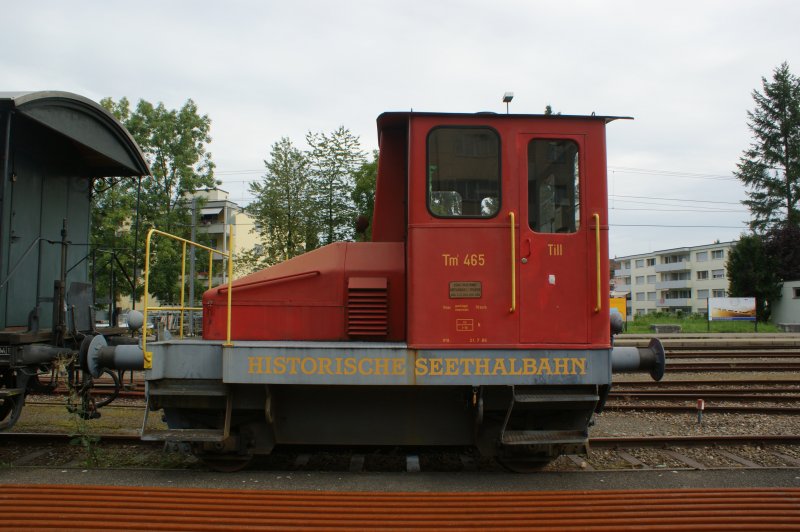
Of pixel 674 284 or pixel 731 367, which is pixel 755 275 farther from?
pixel 674 284

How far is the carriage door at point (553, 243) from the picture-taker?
5047 millimetres

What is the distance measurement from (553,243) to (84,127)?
6105mm

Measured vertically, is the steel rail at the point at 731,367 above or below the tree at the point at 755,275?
below

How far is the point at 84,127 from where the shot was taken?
24.2 ft

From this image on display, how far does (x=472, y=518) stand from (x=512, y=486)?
1.17m

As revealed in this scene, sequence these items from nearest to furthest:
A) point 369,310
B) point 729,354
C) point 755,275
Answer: point 369,310 < point 729,354 < point 755,275

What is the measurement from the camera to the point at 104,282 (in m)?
20.4

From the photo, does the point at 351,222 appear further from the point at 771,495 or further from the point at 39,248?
the point at 771,495

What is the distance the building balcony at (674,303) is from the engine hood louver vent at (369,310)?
75849mm

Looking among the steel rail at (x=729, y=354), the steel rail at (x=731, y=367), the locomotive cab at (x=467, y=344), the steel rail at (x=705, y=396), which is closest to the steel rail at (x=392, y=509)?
the locomotive cab at (x=467, y=344)

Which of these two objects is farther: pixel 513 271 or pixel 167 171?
pixel 167 171

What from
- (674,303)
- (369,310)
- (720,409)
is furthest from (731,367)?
(674,303)

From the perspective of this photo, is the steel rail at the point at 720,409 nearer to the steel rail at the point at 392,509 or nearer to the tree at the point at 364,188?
the steel rail at the point at 392,509

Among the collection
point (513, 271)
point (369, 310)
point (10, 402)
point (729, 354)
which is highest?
point (513, 271)
